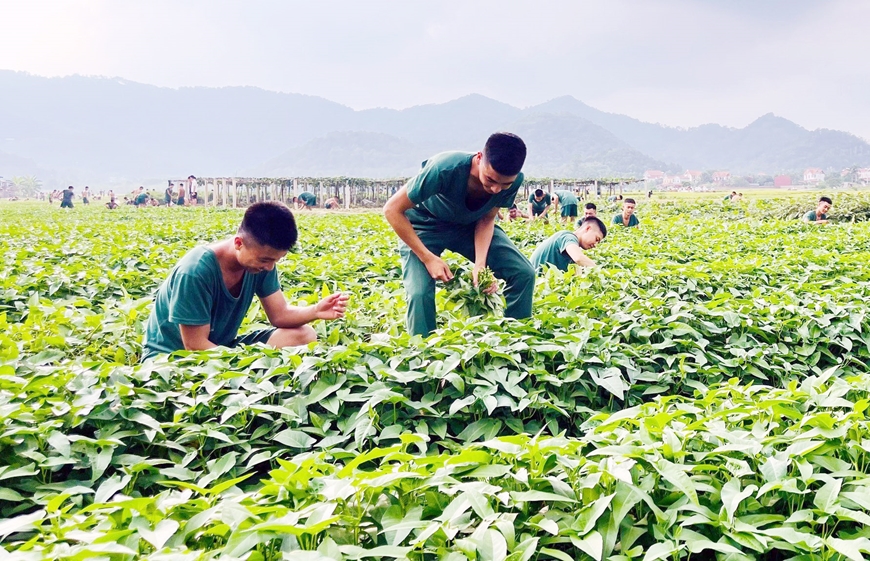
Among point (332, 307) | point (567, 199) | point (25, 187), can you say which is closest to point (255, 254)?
point (332, 307)

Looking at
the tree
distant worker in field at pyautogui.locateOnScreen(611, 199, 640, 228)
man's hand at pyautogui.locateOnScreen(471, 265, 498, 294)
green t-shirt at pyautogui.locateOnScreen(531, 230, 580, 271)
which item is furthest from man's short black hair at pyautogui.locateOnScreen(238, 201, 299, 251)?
the tree

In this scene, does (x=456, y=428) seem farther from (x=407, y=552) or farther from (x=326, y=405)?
(x=407, y=552)

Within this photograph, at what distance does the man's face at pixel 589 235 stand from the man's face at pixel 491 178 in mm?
2401

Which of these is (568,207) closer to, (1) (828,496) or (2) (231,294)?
(2) (231,294)

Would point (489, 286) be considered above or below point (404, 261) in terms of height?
below

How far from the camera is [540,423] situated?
266 cm

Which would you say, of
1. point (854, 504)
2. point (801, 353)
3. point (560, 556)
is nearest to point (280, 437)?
point (560, 556)

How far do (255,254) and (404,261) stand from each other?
1158 mm

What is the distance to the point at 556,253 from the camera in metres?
6.03

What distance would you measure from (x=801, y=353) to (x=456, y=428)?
2140mm

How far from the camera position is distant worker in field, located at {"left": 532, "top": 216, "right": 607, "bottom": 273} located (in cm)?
554

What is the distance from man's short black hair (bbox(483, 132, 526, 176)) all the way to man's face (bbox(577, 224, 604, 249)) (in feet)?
8.47

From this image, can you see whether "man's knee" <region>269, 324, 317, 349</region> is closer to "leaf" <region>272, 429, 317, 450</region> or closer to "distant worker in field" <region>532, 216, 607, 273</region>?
"leaf" <region>272, 429, 317, 450</region>

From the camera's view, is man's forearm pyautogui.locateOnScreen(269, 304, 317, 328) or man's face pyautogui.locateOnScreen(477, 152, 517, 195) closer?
man's face pyautogui.locateOnScreen(477, 152, 517, 195)
